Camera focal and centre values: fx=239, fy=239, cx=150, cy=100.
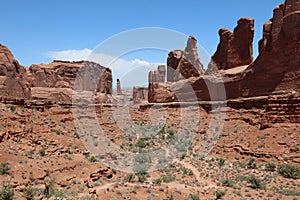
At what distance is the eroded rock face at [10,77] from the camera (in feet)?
78.9

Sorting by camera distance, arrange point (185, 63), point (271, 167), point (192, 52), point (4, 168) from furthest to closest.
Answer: point (192, 52) < point (185, 63) < point (271, 167) < point (4, 168)

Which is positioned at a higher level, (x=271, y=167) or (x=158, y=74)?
(x=158, y=74)

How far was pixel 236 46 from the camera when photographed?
1511 inches

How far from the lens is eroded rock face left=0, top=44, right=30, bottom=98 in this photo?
24045 millimetres

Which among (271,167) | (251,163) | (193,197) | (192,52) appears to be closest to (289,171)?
(271,167)

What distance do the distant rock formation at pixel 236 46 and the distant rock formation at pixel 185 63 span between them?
5.42 metres

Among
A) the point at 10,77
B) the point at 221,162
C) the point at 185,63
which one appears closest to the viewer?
the point at 221,162

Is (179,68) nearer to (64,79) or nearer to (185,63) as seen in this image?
(185,63)

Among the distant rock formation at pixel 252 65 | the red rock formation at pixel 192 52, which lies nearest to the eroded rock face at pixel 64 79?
the distant rock formation at pixel 252 65

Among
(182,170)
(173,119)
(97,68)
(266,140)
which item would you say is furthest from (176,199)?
(97,68)

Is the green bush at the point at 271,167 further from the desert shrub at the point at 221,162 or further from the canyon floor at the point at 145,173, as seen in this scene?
the desert shrub at the point at 221,162

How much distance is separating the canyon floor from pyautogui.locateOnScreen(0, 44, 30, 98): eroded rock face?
324 cm

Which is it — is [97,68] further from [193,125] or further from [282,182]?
[282,182]

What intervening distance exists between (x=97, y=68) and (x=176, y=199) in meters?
54.1
